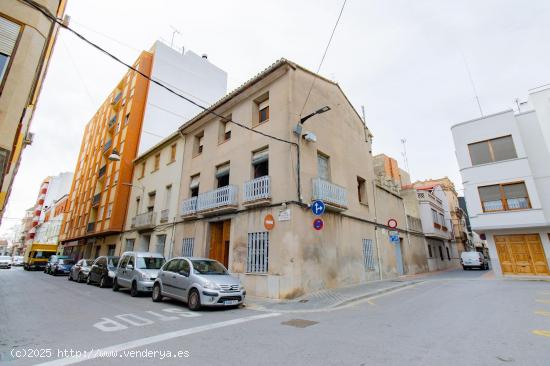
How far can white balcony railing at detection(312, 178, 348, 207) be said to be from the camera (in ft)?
37.3

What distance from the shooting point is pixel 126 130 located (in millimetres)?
23797

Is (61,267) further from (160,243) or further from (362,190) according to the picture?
(362,190)

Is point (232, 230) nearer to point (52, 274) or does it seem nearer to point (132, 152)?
point (132, 152)

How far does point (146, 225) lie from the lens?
1859 cm

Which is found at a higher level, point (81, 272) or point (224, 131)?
point (224, 131)

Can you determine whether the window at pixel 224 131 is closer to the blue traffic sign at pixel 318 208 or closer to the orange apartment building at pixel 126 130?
the blue traffic sign at pixel 318 208

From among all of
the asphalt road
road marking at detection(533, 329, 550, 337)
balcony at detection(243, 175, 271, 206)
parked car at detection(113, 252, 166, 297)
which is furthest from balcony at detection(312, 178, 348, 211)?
parked car at detection(113, 252, 166, 297)

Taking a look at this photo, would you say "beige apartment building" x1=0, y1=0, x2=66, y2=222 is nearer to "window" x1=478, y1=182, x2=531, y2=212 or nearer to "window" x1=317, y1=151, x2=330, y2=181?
"window" x1=317, y1=151, x2=330, y2=181

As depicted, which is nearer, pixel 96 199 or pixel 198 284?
pixel 198 284

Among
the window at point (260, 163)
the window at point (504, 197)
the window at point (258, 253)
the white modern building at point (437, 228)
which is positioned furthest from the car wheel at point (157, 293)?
the white modern building at point (437, 228)

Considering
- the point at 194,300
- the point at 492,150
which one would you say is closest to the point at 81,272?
the point at 194,300

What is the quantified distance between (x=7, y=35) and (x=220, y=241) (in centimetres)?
1023

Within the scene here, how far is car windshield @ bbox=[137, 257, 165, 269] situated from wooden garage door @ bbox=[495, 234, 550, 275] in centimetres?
1925

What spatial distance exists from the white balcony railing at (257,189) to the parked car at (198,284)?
3.24m
